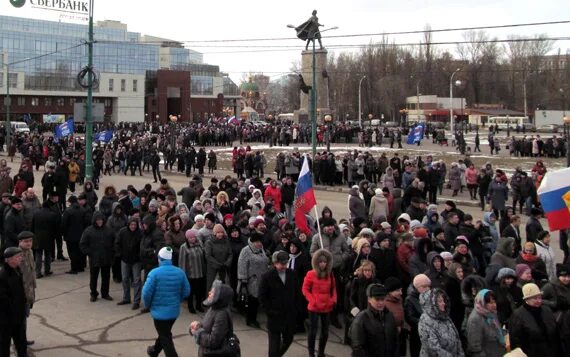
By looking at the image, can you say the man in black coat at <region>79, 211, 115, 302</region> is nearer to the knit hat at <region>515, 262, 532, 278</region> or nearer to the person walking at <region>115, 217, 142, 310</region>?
the person walking at <region>115, 217, 142, 310</region>

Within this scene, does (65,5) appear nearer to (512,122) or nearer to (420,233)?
(420,233)

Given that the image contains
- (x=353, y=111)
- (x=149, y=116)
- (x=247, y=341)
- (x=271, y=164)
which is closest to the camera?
(x=247, y=341)

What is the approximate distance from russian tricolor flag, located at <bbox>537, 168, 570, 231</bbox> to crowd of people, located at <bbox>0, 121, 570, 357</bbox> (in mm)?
551

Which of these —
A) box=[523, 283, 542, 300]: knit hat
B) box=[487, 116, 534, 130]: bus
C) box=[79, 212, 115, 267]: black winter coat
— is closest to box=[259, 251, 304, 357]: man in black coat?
box=[523, 283, 542, 300]: knit hat

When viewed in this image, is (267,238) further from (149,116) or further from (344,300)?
(149,116)

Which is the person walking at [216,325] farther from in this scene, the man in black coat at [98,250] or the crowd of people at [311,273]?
the man in black coat at [98,250]

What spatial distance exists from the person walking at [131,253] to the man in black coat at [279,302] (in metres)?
3.50

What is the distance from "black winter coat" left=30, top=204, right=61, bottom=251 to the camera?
12.2 meters

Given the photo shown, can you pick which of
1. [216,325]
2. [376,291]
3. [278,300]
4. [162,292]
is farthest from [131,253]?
[376,291]

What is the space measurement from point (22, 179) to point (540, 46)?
122 metres

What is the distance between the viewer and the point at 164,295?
24.7ft

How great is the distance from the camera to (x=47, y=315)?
10.3 metres

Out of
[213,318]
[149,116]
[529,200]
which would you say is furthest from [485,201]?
[149,116]

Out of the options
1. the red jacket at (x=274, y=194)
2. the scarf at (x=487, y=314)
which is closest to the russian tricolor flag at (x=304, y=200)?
the scarf at (x=487, y=314)
